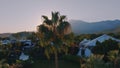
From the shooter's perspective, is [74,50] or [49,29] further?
[74,50]

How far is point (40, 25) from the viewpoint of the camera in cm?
3238

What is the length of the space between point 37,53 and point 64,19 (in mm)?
14698

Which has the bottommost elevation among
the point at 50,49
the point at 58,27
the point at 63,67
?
the point at 63,67

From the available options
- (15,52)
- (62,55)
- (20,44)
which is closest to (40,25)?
(62,55)

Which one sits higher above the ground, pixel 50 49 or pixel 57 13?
pixel 57 13

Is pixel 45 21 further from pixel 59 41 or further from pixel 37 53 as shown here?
pixel 37 53

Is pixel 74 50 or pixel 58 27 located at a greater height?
pixel 58 27

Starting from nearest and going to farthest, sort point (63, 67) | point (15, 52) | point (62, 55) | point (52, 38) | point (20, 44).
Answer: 1. point (52, 38)
2. point (63, 67)
3. point (62, 55)
4. point (15, 52)
5. point (20, 44)

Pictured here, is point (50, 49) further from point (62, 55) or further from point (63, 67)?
point (62, 55)

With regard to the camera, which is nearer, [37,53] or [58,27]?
[58,27]

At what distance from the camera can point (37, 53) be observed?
46500 mm

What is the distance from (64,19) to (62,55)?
11783 millimetres

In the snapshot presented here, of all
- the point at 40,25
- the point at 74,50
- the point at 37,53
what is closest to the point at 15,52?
the point at 37,53

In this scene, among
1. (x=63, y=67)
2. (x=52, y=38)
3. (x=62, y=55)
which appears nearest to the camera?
(x=52, y=38)
